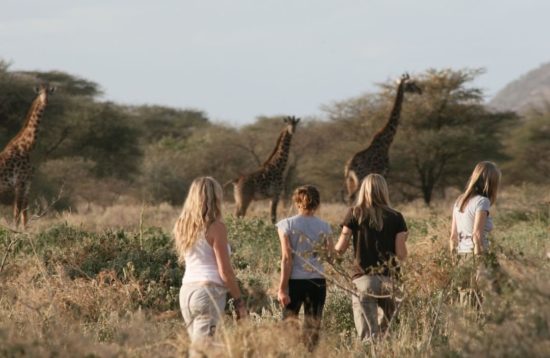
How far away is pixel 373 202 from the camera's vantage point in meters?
7.53

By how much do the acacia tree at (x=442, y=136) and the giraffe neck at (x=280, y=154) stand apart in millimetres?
7617

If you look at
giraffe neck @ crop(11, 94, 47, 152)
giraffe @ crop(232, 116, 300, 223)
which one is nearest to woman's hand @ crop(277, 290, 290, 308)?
giraffe neck @ crop(11, 94, 47, 152)

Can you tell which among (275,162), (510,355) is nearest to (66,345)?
(510,355)

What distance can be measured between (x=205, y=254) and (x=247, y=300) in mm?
803

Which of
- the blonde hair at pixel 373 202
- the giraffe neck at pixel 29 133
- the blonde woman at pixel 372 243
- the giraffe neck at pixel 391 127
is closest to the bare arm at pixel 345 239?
the blonde woman at pixel 372 243

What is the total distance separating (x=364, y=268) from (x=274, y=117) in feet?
107

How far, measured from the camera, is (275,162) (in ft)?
68.5

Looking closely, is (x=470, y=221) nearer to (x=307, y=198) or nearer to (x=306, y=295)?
(x=307, y=198)

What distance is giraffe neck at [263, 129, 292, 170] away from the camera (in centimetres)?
2083

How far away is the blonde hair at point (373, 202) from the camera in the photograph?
24.5 ft

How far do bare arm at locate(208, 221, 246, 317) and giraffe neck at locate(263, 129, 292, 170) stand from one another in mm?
14207

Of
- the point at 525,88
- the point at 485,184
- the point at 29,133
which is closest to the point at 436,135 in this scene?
the point at 29,133

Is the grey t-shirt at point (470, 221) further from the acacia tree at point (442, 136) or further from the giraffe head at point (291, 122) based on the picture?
the acacia tree at point (442, 136)

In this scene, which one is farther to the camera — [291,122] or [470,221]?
[291,122]
